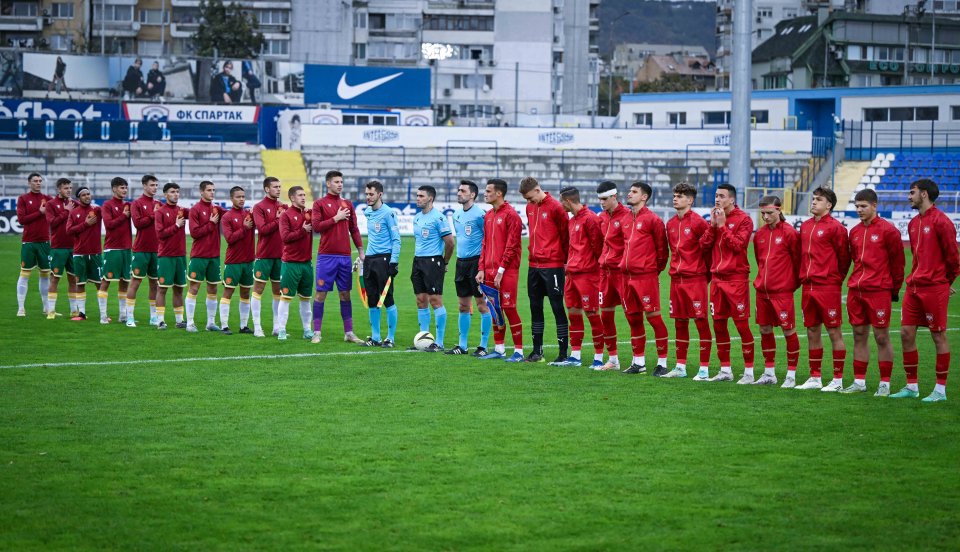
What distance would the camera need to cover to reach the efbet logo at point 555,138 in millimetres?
57719

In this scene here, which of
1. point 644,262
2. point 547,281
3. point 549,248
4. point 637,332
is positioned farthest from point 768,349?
point 549,248

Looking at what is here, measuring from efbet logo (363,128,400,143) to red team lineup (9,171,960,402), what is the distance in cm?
3590

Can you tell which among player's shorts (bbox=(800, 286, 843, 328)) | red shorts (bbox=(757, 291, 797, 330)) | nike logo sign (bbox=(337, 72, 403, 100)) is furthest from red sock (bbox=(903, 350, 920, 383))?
nike logo sign (bbox=(337, 72, 403, 100))

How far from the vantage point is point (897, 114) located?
63.2 metres

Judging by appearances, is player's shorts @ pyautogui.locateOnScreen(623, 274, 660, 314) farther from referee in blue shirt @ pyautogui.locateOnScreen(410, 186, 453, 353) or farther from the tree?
the tree

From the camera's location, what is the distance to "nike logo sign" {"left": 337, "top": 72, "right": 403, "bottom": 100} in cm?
6506

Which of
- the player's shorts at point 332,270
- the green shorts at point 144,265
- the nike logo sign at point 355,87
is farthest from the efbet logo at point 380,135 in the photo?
the player's shorts at point 332,270

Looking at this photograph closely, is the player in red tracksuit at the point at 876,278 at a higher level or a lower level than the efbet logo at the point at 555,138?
lower

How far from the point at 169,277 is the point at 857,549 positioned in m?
14.1

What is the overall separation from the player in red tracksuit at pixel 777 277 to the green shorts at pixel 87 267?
1238 centimetres

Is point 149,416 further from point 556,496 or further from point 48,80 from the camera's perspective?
point 48,80

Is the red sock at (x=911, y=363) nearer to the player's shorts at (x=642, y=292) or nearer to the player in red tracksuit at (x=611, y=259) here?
the player's shorts at (x=642, y=292)

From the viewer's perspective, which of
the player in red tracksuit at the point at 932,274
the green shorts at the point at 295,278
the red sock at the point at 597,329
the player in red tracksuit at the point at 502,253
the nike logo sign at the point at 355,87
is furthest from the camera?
the nike logo sign at the point at 355,87

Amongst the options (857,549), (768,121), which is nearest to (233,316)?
(857,549)
